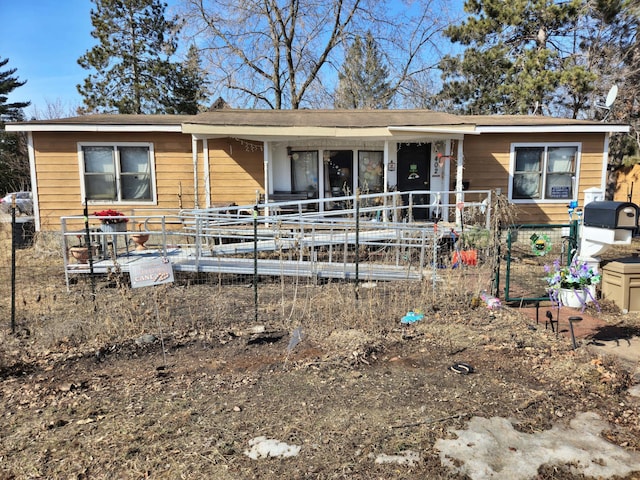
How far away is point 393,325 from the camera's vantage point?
498 cm

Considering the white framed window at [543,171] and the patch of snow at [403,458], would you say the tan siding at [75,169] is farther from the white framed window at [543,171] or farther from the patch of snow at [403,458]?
the patch of snow at [403,458]

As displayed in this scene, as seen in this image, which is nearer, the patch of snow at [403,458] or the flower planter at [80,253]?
the patch of snow at [403,458]

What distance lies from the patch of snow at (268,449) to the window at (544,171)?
985cm

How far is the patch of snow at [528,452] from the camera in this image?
2.53 metres

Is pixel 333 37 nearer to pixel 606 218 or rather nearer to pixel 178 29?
pixel 178 29

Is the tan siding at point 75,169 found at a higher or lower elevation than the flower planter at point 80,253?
higher

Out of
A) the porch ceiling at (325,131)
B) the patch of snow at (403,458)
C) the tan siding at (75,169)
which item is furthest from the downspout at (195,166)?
the patch of snow at (403,458)

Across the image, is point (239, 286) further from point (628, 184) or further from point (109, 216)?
point (628, 184)

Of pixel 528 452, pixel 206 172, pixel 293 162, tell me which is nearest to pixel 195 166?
pixel 206 172

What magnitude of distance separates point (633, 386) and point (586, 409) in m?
0.67

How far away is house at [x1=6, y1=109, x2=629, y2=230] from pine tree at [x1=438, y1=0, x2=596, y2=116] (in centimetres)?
707

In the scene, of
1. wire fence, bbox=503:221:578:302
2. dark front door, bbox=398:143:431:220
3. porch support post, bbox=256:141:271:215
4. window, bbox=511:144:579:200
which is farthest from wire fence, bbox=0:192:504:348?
window, bbox=511:144:579:200

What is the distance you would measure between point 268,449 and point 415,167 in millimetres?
9606

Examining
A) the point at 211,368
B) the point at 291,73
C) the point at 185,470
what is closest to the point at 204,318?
the point at 211,368
